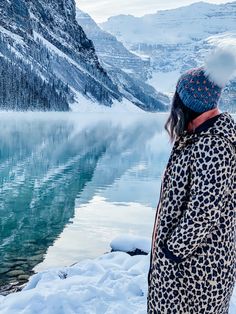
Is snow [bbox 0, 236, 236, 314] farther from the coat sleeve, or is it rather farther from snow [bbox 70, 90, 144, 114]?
snow [bbox 70, 90, 144, 114]

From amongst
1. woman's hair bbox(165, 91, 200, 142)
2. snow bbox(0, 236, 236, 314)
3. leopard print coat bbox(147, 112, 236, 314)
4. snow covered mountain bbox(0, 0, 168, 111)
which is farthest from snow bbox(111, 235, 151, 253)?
snow covered mountain bbox(0, 0, 168, 111)

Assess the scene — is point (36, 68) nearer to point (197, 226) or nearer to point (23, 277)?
point (23, 277)

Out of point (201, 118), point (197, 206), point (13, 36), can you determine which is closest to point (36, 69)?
point (13, 36)

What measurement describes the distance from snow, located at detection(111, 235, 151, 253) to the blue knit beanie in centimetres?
684

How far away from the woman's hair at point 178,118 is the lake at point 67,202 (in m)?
0.56

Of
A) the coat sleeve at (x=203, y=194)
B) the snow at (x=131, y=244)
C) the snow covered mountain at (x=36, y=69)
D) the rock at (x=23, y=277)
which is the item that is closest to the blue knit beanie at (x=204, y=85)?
the coat sleeve at (x=203, y=194)

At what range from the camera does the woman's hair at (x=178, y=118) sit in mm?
3578

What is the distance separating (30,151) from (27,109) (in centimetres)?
8795

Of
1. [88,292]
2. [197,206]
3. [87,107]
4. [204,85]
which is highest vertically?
[204,85]

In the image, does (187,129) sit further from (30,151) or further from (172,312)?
(30,151)

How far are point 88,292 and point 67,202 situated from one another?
589 inches

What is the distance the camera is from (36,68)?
153000 mm

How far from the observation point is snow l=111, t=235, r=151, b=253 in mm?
10219

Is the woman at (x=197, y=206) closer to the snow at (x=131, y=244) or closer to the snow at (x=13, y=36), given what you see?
the snow at (x=131, y=244)
